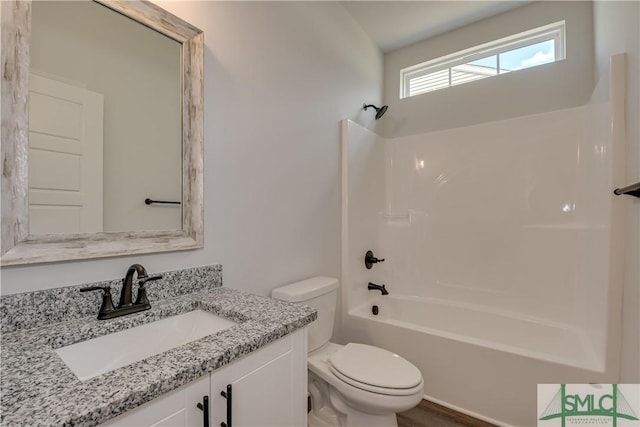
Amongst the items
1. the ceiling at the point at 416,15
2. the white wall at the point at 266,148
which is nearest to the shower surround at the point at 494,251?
the white wall at the point at 266,148

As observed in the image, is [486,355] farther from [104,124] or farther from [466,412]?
[104,124]

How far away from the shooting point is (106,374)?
23.6 inches

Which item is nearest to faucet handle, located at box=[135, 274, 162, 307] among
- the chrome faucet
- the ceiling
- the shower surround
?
the chrome faucet

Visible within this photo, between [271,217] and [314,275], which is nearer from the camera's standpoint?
[271,217]

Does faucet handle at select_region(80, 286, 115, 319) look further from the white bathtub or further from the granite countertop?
the white bathtub

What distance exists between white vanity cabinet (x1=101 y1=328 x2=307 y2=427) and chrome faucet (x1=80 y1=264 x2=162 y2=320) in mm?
443

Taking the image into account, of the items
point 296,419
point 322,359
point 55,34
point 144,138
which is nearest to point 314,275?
point 322,359

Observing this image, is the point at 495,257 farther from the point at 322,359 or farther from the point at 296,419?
the point at 296,419

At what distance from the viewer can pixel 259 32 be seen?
1.51 metres

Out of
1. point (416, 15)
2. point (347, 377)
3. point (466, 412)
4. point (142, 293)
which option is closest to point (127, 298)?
point (142, 293)

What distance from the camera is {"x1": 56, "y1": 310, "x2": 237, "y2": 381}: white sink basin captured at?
2.56 feet

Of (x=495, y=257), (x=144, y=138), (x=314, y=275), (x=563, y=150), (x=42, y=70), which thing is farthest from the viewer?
(x=495, y=257)

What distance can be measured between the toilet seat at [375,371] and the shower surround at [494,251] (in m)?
0.48

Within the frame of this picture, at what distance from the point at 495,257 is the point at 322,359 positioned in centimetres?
163
